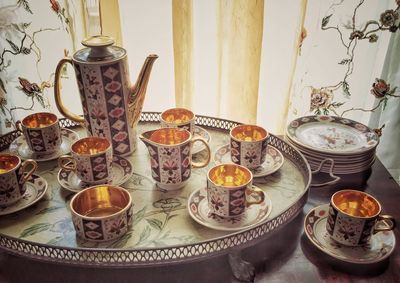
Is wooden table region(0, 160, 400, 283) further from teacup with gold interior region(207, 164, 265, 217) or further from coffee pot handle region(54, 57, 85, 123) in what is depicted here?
coffee pot handle region(54, 57, 85, 123)

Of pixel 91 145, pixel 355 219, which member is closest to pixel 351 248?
pixel 355 219

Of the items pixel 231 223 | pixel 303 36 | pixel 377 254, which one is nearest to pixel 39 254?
pixel 231 223

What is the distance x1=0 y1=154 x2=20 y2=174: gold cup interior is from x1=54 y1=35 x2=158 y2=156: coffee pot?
15 cm

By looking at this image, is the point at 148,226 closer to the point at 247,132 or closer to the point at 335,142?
the point at 247,132

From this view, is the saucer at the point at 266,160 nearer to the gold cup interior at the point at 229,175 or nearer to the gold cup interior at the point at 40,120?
the gold cup interior at the point at 229,175

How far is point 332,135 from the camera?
106cm

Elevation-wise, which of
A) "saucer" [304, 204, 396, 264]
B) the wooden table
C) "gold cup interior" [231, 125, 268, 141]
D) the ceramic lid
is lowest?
the wooden table

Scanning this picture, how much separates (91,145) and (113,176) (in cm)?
8

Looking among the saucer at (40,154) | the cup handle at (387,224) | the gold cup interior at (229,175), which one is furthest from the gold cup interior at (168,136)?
the cup handle at (387,224)

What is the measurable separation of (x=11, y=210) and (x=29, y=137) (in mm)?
208

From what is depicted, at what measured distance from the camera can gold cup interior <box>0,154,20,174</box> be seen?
843mm

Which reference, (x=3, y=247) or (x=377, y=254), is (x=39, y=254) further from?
(x=377, y=254)

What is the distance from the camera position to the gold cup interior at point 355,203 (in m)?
0.80

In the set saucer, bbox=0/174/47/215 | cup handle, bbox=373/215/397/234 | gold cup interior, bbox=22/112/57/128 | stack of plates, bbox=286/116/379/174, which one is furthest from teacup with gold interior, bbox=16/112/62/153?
cup handle, bbox=373/215/397/234
